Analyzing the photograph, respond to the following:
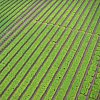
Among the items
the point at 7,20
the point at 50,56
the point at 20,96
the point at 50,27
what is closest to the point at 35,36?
the point at 50,27

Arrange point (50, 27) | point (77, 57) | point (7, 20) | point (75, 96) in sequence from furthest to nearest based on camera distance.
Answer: point (7, 20)
point (50, 27)
point (77, 57)
point (75, 96)

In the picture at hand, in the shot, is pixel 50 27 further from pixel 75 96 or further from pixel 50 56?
pixel 75 96

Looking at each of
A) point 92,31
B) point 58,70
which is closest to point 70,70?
point 58,70

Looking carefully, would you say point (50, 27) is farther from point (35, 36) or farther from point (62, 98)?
point (62, 98)

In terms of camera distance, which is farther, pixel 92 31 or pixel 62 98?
pixel 92 31

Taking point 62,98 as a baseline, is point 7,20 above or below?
above

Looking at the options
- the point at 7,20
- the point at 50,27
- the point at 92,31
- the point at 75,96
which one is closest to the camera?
the point at 75,96
